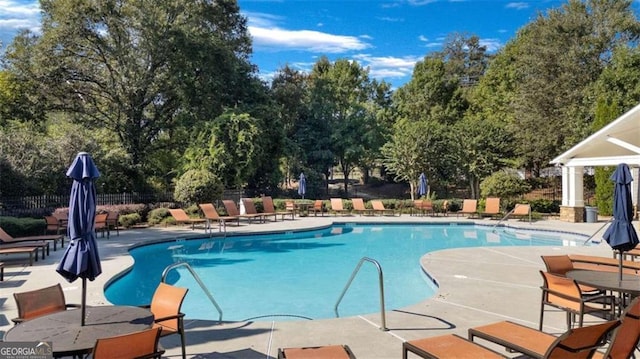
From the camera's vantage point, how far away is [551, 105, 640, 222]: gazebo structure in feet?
49.5

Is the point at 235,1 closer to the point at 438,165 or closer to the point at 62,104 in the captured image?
the point at 62,104

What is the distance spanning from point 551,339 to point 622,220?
2.83m

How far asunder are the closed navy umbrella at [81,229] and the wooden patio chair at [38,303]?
1.97 feet

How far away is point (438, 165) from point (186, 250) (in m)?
20.3

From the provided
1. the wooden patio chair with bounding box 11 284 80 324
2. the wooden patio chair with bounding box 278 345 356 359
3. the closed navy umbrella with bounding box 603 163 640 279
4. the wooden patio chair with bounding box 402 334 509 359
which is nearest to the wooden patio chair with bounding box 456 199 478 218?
the closed navy umbrella with bounding box 603 163 640 279

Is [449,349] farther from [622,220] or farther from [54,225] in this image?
[54,225]

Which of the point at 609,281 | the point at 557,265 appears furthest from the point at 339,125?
the point at 609,281

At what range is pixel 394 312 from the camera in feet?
22.2

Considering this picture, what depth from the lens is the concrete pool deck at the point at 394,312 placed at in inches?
213

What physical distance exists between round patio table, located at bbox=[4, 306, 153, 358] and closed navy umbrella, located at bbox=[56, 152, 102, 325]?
400mm

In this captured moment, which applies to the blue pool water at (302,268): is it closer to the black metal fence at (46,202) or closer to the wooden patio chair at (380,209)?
the wooden patio chair at (380,209)

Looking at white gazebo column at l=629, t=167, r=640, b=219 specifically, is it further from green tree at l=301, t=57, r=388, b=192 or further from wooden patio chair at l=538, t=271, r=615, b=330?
green tree at l=301, t=57, r=388, b=192

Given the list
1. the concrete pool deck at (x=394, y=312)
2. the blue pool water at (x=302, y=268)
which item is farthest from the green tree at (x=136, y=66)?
the concrete pool deck at (x=394, y=312)

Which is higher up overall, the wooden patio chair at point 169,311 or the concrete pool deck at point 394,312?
the wooden patio chair at point 169,311
